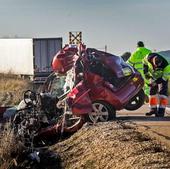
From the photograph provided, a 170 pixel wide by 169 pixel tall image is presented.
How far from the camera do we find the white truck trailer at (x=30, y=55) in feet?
116

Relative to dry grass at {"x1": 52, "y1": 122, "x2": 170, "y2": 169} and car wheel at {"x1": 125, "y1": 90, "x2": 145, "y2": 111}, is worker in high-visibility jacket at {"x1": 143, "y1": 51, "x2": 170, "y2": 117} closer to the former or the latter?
car wheel at {"x1": 125, "y1": 90, "x2": 145, "y2": 111}

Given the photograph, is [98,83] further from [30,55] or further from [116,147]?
[30,55]

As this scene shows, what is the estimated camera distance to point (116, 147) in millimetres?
9922

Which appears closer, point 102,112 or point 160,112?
point 102,112

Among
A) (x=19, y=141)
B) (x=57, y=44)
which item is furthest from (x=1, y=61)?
(x=19, y=141)

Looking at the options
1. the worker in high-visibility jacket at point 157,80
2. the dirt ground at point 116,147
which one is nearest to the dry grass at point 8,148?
the dirt ground at point 116,147

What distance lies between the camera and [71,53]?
593 inches

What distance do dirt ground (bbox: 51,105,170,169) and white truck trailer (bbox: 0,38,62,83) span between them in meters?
19.8

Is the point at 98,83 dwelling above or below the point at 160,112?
above

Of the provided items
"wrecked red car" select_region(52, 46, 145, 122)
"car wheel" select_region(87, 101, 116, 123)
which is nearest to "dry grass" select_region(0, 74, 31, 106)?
"wrecked red car" select_region(52, 46, 145, 122)

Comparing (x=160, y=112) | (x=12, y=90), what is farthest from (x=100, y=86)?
(x=12, y=90)

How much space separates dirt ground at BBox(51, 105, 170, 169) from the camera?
29.2ft

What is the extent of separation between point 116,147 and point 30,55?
93.1 feet

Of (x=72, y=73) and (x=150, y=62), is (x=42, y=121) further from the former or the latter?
(x=150, y=62)
